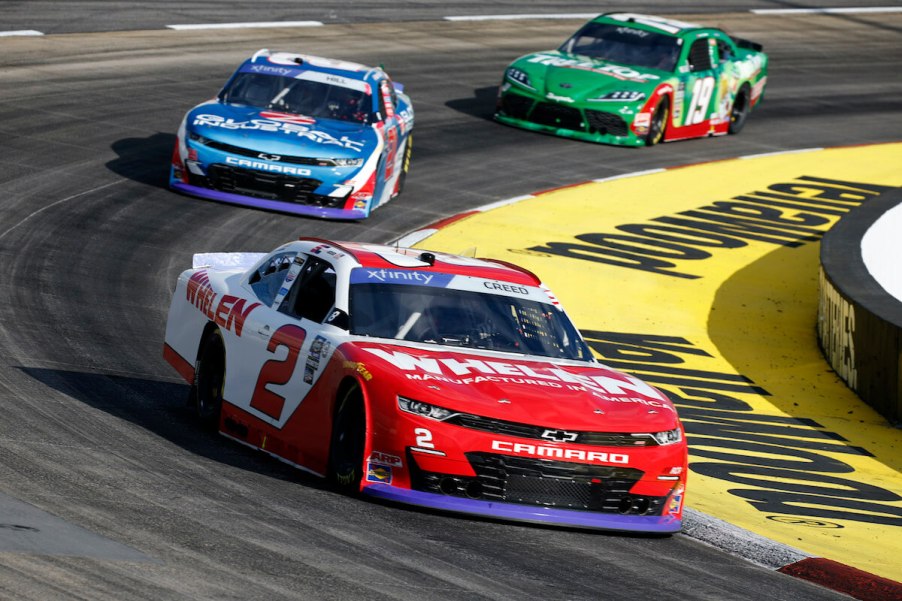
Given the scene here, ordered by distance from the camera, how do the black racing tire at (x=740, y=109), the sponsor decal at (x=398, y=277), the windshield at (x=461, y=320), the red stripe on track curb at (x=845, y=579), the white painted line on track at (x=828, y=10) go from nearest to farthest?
the red stripe on track curb at (x=845, y=579)
the windshield at (x=461, y=320)
the sponsor decal at (x=398, y=277)
the black racing tire at (x=740, y=109)
the white painted line on track at (x=828, y=10)

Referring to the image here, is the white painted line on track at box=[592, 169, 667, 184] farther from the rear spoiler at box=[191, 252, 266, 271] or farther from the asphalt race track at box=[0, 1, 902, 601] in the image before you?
the rear spoiler at box=[191, 252, 266, 271]

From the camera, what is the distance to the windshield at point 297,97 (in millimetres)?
17859

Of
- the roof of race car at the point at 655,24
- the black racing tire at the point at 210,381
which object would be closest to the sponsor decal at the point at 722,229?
the roof of race car at the point at 655,24

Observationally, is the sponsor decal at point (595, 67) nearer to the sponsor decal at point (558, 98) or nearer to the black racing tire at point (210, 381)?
the sponsor decal at point (558, 98)

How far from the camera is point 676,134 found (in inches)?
943

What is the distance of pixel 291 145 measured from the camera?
16.8 metres

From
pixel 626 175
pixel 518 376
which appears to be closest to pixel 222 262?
pixel 518 376

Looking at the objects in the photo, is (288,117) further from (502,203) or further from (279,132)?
(502,203)

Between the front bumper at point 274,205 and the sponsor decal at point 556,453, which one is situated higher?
the sponsor decal at point 556,453

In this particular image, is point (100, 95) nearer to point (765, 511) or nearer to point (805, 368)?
point (805, 368)

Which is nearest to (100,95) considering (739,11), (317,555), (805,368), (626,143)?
(626,143)

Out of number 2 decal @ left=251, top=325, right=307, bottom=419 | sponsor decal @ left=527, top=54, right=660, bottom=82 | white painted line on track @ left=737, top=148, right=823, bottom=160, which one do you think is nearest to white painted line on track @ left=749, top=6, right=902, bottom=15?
white painted line on track @ left=737, top=148, right=823, bottom=160

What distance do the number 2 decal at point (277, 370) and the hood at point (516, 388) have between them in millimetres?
580

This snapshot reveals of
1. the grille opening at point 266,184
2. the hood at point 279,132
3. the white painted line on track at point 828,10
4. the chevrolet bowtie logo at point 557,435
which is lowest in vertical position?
the white painted line on track at point 828,10
